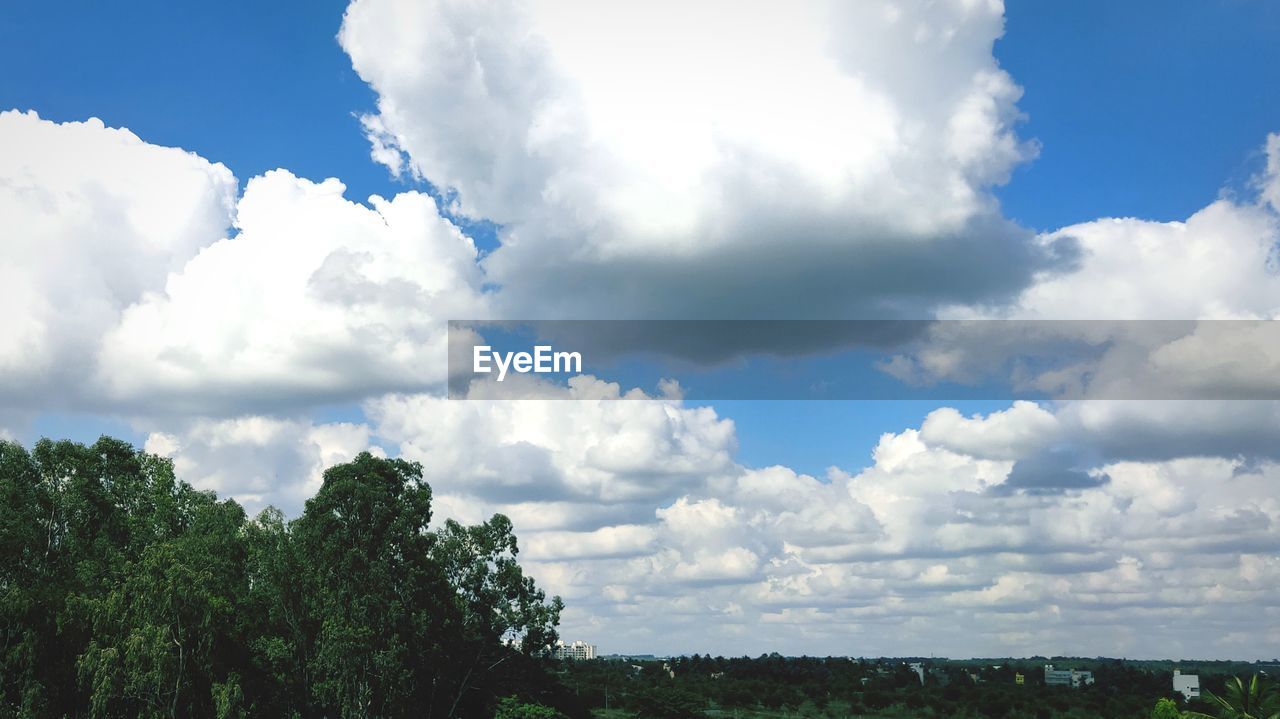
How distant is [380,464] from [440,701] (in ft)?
56.3

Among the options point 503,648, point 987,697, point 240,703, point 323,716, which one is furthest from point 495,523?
point 987,697

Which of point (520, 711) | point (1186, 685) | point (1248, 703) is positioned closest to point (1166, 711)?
point (1248, 703)

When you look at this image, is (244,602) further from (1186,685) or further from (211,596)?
(1186,685)

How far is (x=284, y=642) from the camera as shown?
2324 inches

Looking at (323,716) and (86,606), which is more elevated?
(86,606)

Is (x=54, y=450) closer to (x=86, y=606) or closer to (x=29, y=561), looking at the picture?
(x=29, y=561)

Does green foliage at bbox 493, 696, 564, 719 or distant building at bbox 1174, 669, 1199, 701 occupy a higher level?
green foliage at bbox 493, 696, 564, 719

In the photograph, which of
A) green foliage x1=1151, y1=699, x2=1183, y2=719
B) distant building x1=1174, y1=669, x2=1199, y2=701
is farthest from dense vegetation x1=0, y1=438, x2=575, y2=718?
distant building x1=1174, y1=669, x2=1199, y2=701

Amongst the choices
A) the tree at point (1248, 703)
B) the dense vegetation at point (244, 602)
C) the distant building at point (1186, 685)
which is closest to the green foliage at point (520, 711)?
the dense vegetation at point (244, 602)

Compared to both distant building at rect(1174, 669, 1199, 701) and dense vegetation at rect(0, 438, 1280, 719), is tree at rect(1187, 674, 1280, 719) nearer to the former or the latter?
dense vegetation at rect(0, 438, 1280, 719)

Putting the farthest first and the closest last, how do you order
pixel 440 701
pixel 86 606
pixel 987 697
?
1. pixel 987 697
2. pixel 440 701
3. pixel 86 606

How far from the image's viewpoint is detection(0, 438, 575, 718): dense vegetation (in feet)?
170

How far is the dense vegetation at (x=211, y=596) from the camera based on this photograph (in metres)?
51.7

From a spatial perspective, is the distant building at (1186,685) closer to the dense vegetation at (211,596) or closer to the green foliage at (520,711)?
the green foliage at (520,711)
